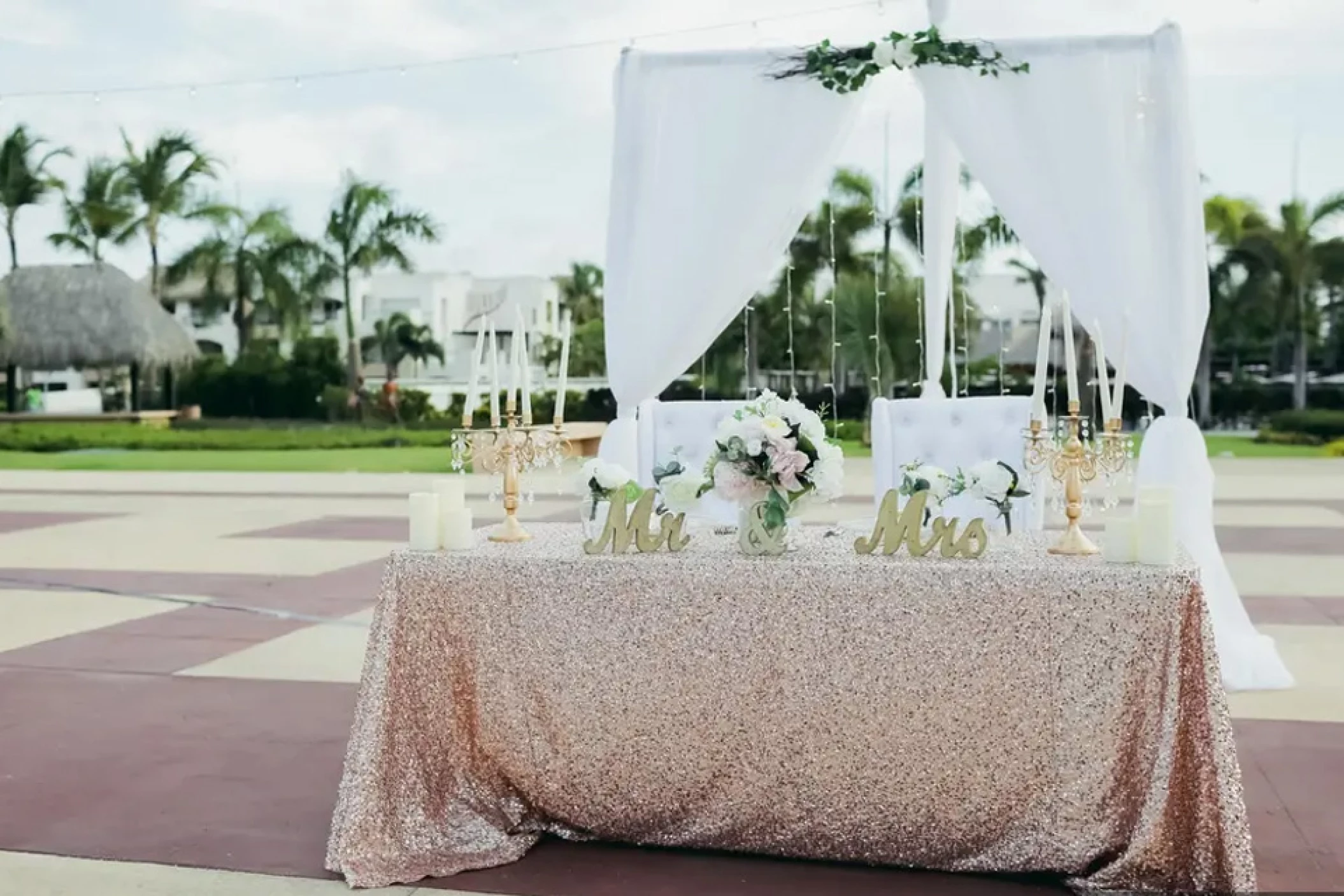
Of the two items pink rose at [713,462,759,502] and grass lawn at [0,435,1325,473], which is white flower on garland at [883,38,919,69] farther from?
grass lawn at [0,435,1325,473]

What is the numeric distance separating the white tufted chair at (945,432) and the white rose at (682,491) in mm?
2242

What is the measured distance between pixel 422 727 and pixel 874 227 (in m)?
17.9

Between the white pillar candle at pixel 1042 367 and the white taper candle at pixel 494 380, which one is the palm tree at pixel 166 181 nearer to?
the white taper candle at pixel 494 380

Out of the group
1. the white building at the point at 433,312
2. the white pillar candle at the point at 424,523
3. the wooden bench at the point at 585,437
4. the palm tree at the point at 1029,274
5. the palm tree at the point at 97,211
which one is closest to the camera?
the white pillar candle at the point at 424,523

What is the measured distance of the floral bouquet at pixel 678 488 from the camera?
2.89m

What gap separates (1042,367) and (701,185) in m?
A: 1.90

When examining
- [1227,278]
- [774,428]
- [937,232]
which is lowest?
[774,428]

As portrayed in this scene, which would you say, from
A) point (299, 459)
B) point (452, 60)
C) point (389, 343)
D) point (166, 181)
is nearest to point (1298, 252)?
point (299, 459)

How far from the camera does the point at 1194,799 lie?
258 centimetres

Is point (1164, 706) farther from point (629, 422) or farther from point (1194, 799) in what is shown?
point (629, 422)

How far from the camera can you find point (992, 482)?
3.00 metres

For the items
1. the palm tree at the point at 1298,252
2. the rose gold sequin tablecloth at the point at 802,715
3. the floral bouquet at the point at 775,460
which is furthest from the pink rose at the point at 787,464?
the palm tree at the point at 1298,252

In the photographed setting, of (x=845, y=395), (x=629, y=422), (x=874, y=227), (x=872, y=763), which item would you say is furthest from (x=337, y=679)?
(x=845, y=395)

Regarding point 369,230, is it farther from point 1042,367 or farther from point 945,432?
point 1042,367
